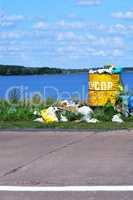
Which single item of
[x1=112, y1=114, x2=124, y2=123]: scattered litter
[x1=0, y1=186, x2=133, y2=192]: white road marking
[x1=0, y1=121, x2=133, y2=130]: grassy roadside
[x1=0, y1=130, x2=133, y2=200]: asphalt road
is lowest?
[x1=0, y1=186, x2=133, y2=192]: white road marking

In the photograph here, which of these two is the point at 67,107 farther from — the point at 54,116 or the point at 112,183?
the point at 112,183

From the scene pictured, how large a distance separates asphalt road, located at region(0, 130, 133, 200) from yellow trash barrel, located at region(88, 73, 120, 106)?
4.74 meters

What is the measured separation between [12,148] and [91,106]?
25.1 ft

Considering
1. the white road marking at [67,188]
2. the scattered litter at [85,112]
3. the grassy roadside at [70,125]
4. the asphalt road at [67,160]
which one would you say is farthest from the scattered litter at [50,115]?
the white road marking at [67,188]

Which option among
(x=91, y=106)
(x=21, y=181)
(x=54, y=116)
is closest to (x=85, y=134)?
(x=54, y=116)

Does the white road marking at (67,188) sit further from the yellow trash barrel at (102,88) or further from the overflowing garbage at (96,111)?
the yellow trash barrel at (102,88)

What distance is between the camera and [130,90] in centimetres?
2092

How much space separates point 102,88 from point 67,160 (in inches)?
373

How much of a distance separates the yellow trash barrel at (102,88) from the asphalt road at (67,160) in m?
4.74

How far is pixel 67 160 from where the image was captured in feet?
36.4

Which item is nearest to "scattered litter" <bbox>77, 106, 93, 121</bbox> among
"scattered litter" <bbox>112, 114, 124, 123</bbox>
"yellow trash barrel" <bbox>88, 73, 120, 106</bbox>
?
"scattered litter" <bbox>112, 114, 124, 123</bbox>

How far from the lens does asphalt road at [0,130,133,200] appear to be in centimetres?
893

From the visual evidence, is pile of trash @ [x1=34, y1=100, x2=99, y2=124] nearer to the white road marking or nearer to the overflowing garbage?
the overflowing garbage

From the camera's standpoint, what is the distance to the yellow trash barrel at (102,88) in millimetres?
20217
